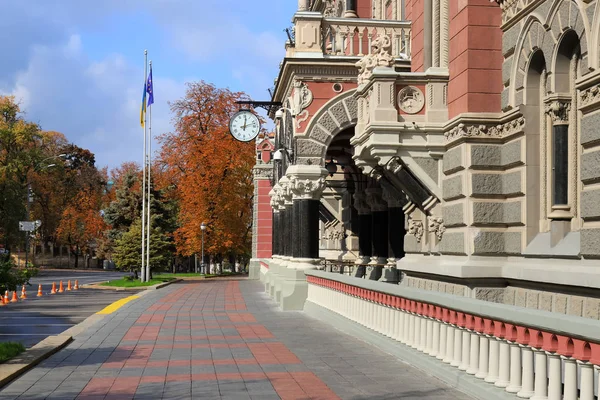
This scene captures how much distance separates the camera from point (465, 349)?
9.14m

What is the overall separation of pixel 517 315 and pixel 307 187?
15491mm

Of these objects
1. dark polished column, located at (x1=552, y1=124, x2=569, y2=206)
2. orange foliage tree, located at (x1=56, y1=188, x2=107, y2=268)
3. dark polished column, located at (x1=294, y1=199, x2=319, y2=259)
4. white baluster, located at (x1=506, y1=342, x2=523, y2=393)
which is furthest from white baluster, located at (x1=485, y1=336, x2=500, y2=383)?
orange foliage tree, located at (x1=56, y1=188, x2=107, y2=268)

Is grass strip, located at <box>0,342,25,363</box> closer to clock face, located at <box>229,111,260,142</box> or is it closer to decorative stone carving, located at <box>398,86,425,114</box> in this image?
decorative stone carving, located at <box>398,86,425,114</box>

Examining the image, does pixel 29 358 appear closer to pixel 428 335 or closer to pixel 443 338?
pixel 428 335

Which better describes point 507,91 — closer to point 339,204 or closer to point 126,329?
point 126,329

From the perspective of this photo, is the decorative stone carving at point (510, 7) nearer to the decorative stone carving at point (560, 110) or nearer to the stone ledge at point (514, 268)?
the decorative stone carving at point (560, 110)

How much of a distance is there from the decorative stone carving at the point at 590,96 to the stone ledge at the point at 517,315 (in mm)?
2556

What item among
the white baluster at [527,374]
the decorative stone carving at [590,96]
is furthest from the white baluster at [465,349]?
the decorative stone carving at [590,96]

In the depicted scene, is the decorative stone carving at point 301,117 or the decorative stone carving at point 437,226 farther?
the decorative stone carving at point 301,117

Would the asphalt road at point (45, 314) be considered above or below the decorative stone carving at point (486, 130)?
below

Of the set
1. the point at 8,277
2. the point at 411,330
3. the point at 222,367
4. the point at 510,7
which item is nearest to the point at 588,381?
the point at 411,330

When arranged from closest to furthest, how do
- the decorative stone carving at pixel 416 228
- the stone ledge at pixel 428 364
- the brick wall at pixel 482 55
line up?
the stone ledge at pixel 428 364 < the brick wall at pixel 482 55 < the decorative stone carving at pixel 416 228

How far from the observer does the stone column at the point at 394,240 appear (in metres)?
22.4

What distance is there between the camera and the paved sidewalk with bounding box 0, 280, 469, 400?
934 centimetres
